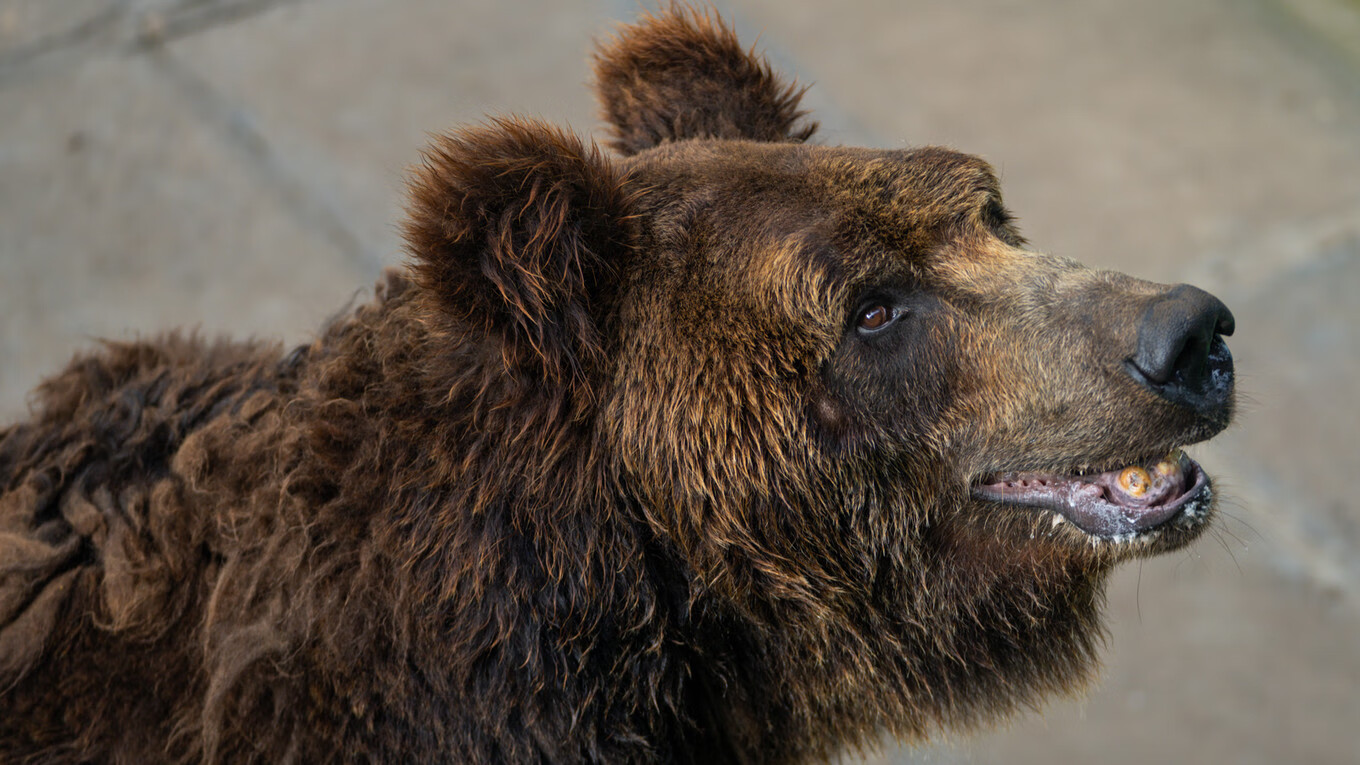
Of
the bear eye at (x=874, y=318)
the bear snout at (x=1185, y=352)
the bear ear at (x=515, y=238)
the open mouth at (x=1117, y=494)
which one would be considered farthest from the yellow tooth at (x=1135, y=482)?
the bear ear at (x=515, y=238)

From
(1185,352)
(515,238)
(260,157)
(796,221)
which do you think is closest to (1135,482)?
(1185,352)

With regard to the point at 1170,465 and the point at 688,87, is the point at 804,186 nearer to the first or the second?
the point at 688,87

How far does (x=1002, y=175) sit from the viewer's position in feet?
15.4

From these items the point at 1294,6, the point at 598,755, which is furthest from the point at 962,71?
the point at 598,755

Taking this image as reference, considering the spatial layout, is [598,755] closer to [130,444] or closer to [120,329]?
[130,444]

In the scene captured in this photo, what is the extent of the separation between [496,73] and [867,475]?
163 inches

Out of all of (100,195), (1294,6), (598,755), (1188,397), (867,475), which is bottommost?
(598,755)

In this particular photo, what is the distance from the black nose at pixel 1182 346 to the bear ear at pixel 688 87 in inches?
39.6

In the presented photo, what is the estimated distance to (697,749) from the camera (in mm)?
2428

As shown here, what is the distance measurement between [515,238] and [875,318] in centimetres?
68

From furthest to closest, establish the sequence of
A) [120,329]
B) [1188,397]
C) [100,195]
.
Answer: [100,195]
[120,329]
[1188,397]

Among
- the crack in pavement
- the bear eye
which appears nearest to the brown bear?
the bear eye

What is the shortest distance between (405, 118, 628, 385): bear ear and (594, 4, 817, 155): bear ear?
60 centimetres

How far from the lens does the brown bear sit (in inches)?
84.7
